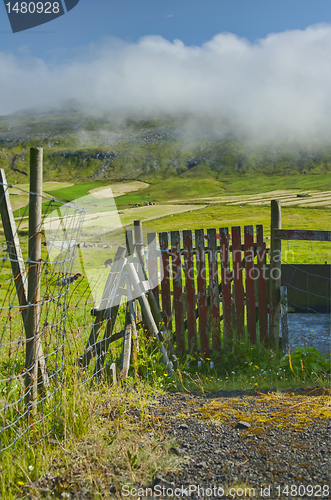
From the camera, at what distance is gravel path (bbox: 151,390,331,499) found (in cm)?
250

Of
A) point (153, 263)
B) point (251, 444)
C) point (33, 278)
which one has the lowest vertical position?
point (251, 444)

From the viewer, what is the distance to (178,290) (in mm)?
5852

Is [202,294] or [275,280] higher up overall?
[275,280]

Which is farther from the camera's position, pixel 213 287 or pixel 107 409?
pixel 213 287

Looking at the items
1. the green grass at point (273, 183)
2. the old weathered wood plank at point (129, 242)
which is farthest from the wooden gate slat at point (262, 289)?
the green grass at point (273, 183)

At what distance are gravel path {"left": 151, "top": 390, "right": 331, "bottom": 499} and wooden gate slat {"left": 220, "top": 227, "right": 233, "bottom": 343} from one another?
1.74 m

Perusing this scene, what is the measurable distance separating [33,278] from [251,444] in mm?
2436

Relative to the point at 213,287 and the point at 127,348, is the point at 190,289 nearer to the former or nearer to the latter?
the point at 213,287

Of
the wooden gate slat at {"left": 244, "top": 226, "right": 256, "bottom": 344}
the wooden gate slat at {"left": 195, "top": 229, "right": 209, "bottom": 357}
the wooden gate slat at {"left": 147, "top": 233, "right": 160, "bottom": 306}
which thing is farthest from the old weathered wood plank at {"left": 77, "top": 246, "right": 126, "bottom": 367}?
the wooden gate slat at {"left": 244, "top": 226, "right": 256, "bottom": 344}

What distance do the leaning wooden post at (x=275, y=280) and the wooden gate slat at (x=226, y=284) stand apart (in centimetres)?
67

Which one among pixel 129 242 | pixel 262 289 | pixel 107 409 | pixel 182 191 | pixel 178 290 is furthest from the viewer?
pixel 182 191

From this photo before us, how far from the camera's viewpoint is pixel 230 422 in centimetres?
337

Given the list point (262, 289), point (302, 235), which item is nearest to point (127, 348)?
point (262, 289)

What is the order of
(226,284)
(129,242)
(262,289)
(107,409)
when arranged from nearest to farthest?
1. (107,409)
2. (129,242)
3. (262,289)
4. (226,284)
